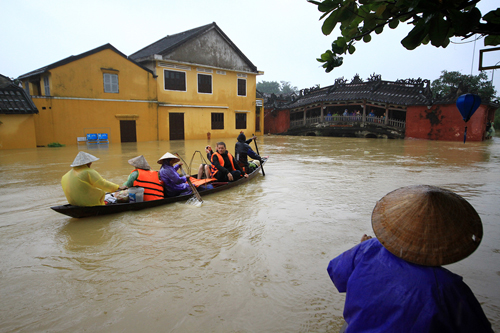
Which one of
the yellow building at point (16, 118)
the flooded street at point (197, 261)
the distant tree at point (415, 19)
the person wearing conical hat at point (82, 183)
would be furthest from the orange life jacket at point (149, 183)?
the yellow building at point (16, 118)

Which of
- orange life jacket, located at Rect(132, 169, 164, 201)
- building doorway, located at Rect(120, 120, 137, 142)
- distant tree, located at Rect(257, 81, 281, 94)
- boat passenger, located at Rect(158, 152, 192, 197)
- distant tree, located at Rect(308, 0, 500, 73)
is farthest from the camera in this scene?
distant tree, located at Rect(257, 81, 281, 94)

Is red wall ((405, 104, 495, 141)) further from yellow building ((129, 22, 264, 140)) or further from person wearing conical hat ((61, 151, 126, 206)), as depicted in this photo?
person wearing conical hat ((61, 151, 126, 206))

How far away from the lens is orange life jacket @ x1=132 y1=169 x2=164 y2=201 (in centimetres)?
557

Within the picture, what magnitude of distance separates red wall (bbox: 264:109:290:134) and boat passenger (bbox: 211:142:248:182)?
74.8 feet

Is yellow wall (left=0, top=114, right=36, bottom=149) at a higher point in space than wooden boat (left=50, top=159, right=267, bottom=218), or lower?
higher

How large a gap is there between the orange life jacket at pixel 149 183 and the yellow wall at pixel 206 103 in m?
15.4

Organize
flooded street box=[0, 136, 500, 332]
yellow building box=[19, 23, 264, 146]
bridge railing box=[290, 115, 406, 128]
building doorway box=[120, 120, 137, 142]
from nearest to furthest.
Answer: flooded street box=[0, 136, 500, 332] → yellow building box=[19, 23, 264, 146] → building doorway box=[120, 120, 137, 142] → bridge railing box=[290, 115, 406, 128]

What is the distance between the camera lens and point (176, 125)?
2111 cm

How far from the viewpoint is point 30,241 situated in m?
4.41

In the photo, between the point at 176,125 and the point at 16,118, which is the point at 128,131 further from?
the point at 16,118

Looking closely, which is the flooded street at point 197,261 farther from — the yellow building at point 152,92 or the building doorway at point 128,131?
the building doorway at point 128,131

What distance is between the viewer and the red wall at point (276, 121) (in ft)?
97.7

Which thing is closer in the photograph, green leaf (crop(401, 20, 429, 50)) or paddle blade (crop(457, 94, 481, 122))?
green leaf (crop(401, 20, 429, 50))

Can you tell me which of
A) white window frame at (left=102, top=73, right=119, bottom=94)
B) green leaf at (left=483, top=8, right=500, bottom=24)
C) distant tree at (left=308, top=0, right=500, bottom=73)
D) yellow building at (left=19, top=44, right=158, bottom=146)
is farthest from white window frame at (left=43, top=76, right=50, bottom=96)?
green leaf at (left=483, top=8, right=500, bottom=24)
